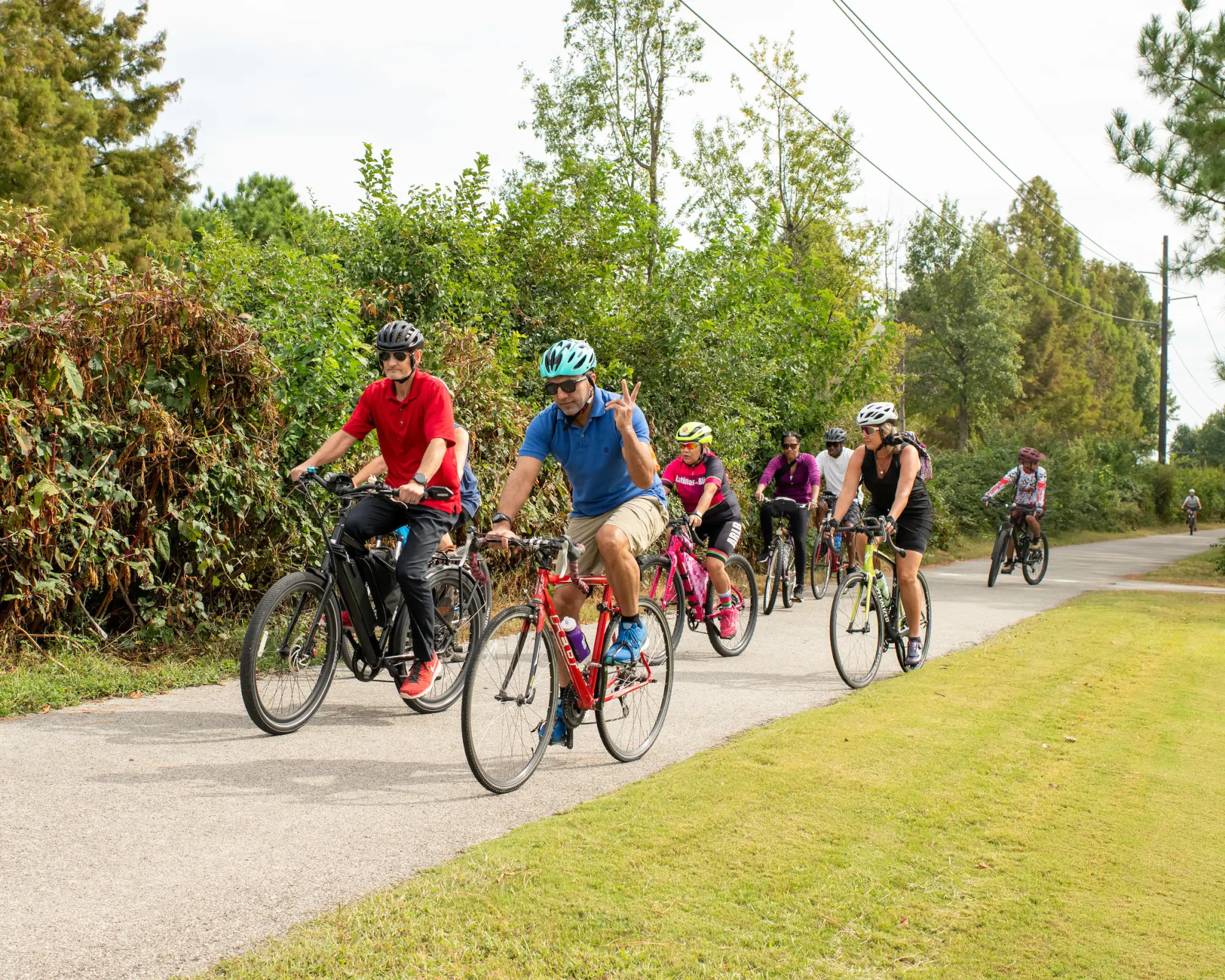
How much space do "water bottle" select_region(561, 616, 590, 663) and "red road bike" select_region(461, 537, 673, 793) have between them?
2 cm

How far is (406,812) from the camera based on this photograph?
4645mm

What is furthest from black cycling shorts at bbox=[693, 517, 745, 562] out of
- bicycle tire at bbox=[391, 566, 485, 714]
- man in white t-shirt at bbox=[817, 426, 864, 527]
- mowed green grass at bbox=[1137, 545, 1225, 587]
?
mowed green grass at bbox=[1137, 545, 1225, 587]

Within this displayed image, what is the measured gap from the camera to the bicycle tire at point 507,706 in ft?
15.8

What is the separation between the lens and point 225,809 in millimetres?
4570

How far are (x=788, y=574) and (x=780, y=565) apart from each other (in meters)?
0.44

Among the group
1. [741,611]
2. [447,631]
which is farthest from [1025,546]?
[447,631]

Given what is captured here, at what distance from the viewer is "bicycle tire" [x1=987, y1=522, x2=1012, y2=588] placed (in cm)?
1628

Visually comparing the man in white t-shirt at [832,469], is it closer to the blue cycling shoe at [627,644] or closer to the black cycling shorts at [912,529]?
the black cycling shorts at [912,529]

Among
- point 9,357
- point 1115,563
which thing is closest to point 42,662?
point 9,357

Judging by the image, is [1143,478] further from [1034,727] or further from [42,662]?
[42,662]

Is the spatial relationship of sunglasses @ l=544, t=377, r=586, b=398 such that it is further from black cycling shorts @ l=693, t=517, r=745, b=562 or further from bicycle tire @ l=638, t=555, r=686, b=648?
black cycling shorts @ l=693, t=517, r=745, b=562

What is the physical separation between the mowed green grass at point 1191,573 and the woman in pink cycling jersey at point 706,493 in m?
11.8

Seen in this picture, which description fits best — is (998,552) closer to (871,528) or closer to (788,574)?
(788,574)

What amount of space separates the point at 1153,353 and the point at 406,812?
96.3 metres
